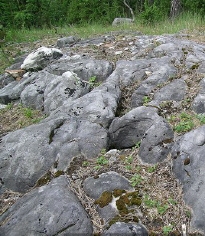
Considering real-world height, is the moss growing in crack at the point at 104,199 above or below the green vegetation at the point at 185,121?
below

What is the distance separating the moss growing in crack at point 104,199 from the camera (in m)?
3.17

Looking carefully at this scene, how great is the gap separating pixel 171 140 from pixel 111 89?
174 cm

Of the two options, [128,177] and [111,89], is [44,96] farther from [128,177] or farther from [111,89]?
[128,177]

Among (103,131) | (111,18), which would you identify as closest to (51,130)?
(103,131)

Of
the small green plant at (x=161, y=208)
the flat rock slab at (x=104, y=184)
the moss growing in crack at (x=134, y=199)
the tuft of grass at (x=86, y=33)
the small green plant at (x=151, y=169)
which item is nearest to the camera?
the small green plant at (x=161, y=208)

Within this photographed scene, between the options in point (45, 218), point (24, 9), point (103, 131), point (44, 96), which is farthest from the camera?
point (24, 9)

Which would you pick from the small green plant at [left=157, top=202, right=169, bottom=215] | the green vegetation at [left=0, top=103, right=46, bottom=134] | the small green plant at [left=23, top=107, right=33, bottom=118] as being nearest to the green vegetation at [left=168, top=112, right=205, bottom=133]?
the small green plant at [left=157, top=202, right=169, bottom=215]

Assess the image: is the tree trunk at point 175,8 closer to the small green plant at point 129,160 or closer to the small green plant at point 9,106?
the small green plant at point 9,106

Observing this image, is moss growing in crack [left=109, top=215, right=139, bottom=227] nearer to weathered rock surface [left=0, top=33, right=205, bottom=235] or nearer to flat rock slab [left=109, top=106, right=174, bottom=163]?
weathered rock surface [left=0, top=33, right=205, bottom=235]

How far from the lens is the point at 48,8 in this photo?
1490 cm

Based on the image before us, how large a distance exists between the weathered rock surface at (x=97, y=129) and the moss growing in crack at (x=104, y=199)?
0.21 ft

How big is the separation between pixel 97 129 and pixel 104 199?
1.25 metres

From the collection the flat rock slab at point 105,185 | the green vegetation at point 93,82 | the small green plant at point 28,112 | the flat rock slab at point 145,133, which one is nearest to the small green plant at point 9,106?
the small green plant at point 28,112

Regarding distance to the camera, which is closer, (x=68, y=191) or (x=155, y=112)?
(x=68, y=191)
